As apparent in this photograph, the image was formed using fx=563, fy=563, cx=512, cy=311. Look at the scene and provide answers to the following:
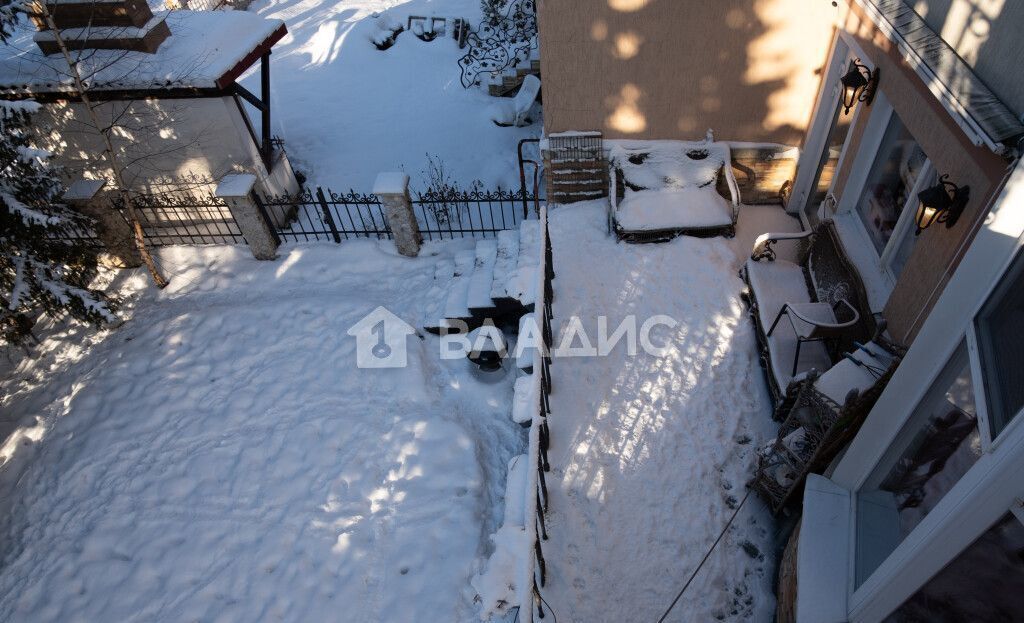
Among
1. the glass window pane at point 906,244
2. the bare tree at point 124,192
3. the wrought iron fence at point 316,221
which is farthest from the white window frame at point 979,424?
the bare tree at point 124,192

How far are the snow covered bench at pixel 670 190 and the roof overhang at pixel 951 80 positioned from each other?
284 centimetres

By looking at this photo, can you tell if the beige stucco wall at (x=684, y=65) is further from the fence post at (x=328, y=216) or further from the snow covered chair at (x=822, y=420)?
the snow covered chair at (x=822, y=420)

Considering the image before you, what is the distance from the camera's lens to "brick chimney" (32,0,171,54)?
910 centimetres

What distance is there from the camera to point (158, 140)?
33.3ft

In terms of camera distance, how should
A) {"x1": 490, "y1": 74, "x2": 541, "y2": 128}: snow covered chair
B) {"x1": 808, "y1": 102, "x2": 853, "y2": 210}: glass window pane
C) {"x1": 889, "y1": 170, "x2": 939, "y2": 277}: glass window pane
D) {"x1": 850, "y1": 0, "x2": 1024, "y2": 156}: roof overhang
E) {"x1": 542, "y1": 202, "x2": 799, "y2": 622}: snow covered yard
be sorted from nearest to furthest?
{"x1": 850, "y1": 0, "x2": 1024, "y2": 156}: roof overhang, {"x1": 542, "y1": 202, "x2": 799, "y2": 622}: snow covered yard, {"x1": 889, "y1": 170, "x2": 939, "y2": 277}: glass window pane, {"x1": 808, "y1": 102, "x2": 853, "y2": 210}: glass window pane, {"x1": 490, "y1": 74, "x2": 541, "y2": 128}: snow covered chair

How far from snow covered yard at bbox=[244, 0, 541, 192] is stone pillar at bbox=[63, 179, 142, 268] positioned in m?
3.91

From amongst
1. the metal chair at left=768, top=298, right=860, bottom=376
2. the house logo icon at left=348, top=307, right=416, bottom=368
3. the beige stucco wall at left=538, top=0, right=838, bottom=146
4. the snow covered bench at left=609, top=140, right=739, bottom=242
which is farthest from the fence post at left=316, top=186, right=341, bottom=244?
the metal chair at left=768, top=298, right=860, bottom=376

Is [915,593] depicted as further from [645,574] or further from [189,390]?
[189,390]

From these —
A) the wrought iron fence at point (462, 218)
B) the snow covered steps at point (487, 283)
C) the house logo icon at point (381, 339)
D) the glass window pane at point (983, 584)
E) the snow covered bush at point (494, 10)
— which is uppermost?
the glass window pane at point (983, 584)

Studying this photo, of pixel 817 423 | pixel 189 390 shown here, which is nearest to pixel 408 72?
pixel 189 390

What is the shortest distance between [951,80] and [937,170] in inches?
37.7

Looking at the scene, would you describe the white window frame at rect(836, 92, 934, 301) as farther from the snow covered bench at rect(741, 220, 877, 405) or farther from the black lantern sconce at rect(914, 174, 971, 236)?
the black lantern sconce at rect(914, 174, 971, 236)

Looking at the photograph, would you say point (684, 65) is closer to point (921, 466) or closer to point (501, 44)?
point (921, 466)

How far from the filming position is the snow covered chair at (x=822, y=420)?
4.43 metres
